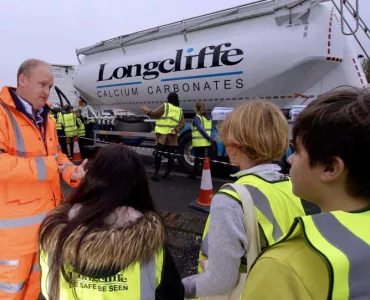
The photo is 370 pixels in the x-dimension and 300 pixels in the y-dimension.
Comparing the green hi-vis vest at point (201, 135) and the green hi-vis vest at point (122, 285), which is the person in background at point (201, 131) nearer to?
the green hi-vis vest at point (201, 135)

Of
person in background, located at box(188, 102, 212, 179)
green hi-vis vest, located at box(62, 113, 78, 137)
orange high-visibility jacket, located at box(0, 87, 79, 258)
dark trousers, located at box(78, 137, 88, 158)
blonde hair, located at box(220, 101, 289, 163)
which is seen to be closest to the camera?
blonde hair, located at box(220, 101, 289, 163)

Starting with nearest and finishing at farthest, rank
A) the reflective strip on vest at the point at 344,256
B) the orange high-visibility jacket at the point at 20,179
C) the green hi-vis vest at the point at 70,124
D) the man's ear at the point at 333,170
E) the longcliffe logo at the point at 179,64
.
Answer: the reflective strip on vest at the point at 344,256
the man's ear at the point at 333,170
the orange high-visibility jacket at the point at 20,179
the longcliffe logo at the point at 179,64
the green hi-vis vest at the point at 70,124

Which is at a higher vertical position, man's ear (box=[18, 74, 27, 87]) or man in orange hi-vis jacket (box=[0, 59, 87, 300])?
man's ear (box=[18, 74, 27, 87])

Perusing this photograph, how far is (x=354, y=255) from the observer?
1.75 ft

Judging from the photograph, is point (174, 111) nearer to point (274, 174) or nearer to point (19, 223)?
point (19, 223)

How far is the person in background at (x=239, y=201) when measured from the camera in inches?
42.7

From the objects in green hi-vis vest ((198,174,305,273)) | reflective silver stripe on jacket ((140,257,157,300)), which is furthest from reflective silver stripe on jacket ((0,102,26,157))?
green hi-vis vest ((198,174,305,273))

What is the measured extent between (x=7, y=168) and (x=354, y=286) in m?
1.77

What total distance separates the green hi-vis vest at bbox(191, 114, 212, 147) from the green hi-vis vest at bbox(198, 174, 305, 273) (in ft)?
15.9

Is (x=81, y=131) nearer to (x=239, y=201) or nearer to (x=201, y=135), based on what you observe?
(x=201, y=135)

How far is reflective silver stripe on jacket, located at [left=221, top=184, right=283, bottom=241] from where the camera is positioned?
1.12 metres

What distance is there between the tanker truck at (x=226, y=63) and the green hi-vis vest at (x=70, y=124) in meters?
1.50

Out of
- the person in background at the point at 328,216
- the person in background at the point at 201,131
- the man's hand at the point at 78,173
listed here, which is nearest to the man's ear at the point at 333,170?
the person in background at the point at 328,216

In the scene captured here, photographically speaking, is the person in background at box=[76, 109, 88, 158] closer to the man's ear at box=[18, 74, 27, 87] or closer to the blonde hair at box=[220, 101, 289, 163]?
the man's ear at box=[18, 74, 27, 87]
